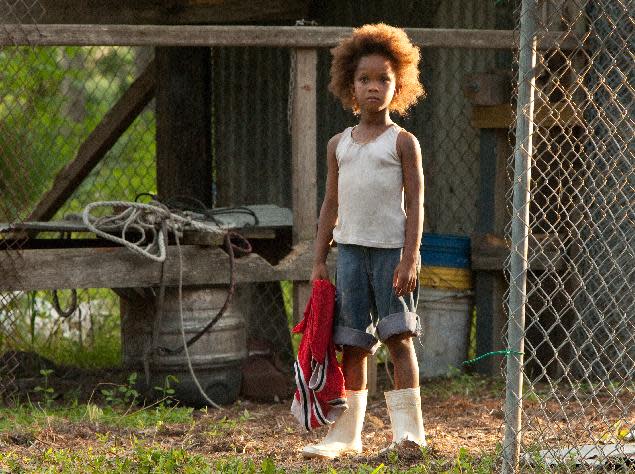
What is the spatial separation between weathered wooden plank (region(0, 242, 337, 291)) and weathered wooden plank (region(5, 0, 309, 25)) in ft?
5.81

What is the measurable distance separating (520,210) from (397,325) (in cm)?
93

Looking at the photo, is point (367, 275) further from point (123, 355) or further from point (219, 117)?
point (219, 117)

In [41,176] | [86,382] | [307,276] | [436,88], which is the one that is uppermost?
[436,88]

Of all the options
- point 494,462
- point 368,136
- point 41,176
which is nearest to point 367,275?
point 368,136

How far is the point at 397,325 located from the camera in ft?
14.8

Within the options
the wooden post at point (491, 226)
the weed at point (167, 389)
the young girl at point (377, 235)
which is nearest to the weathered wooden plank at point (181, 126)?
the weed at point (167, 389)

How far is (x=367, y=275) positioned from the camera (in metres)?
4.65

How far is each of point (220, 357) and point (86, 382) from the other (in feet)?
3.41

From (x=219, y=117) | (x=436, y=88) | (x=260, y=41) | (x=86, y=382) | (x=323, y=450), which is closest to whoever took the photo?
(x=323, y=450)

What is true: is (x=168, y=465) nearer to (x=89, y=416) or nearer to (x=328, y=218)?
(x=328, y=218)

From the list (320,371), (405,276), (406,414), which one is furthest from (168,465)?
(405,276)

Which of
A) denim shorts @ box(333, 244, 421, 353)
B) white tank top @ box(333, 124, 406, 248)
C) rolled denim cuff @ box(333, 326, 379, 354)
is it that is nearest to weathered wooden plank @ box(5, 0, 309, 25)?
white tank top @ box(333, 124, 406, 248)

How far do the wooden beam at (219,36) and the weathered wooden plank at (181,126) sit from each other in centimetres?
227

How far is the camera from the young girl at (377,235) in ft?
14.9
